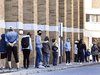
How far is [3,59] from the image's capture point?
17.9 metres

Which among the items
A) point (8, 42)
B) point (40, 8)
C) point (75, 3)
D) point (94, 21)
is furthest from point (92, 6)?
point (8, 42)

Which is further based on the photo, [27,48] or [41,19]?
[41,19]

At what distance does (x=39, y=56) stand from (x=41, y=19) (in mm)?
6933

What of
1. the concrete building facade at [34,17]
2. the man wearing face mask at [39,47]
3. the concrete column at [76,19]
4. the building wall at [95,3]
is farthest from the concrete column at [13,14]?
the building wall at [95,3]

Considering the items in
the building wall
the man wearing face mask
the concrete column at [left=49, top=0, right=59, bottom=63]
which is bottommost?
the man wearing face mask

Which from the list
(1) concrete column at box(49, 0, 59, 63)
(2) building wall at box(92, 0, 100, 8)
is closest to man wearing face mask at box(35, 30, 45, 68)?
(1) concrete column at box(49, 0, 59, 63)

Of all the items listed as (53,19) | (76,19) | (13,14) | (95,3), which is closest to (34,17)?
(13,14)

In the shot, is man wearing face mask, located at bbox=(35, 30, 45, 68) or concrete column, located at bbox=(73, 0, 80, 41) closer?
man wearing face mask, located at bbox=(35, 30, 45, 68)

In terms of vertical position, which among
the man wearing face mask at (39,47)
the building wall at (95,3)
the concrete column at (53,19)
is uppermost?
the building wall at (95,3)

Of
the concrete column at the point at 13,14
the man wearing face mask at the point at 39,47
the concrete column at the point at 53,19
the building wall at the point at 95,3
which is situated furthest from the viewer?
the building wall at the point at 95,3

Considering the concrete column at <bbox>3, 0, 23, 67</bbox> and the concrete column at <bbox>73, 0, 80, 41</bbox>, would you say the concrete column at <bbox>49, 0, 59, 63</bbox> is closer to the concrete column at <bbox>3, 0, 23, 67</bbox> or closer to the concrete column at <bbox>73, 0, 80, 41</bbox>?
the concrete column at <bbox>3, 0, 23, 67</bbox>

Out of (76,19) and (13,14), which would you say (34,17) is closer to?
(13,14)

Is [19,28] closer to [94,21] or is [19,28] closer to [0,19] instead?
[0,19]

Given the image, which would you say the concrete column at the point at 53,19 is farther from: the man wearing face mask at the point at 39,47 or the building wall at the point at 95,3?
the building wall at the point at 95,3
